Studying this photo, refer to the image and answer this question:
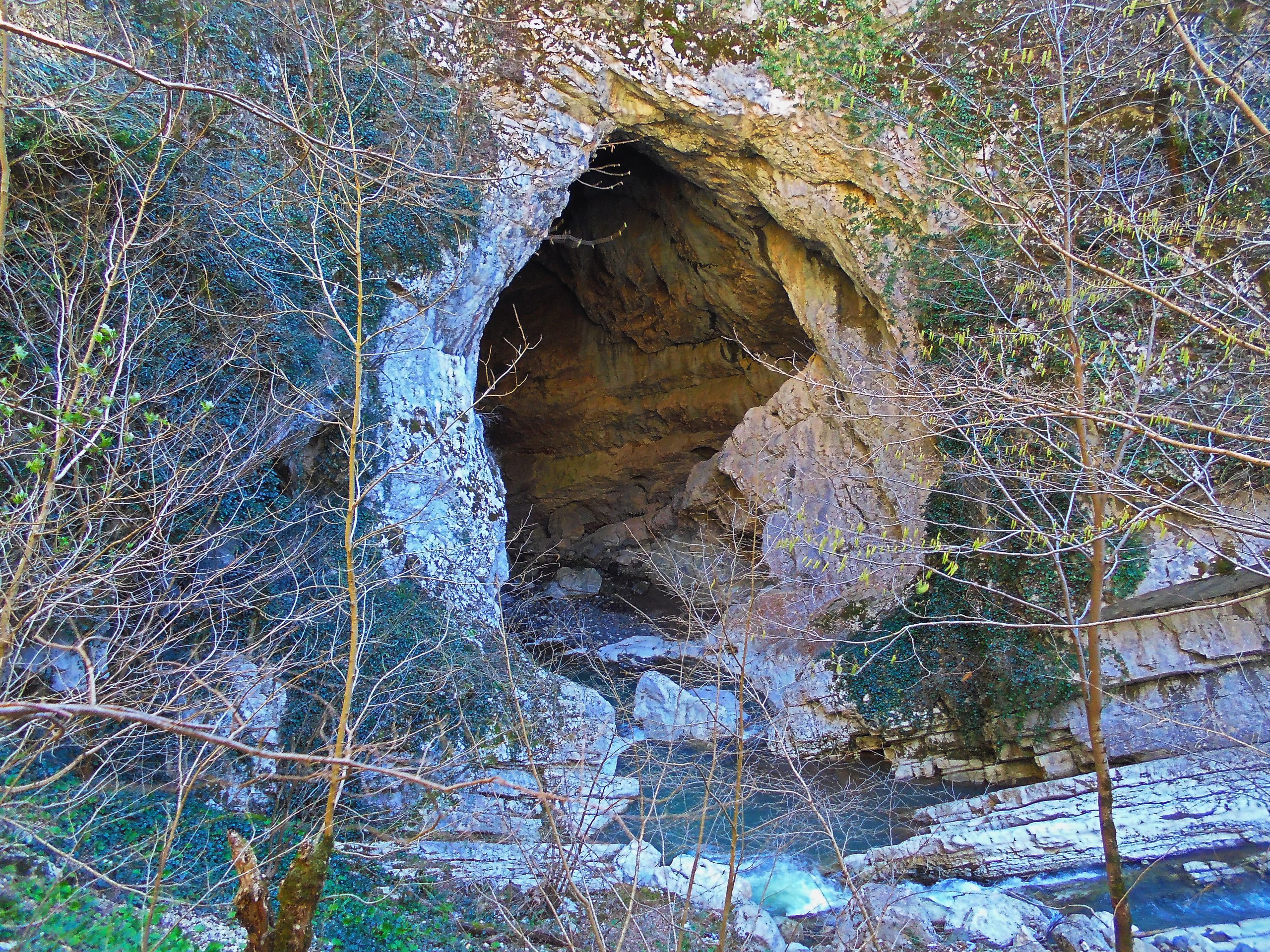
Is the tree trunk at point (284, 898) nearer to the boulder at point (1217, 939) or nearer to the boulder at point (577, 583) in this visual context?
the boulder at point (1217, 939)

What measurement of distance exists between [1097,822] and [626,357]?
1197 cm

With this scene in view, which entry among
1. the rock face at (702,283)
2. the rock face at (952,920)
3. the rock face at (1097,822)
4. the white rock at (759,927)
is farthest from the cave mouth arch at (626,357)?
the rock face at (952,920)

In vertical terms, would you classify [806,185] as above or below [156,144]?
above

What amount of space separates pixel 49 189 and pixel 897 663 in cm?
954

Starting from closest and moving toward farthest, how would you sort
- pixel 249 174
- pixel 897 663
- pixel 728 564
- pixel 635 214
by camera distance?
pixel 249 174 → pixel 897 663 → pixel 728 564 → pixel 635 214

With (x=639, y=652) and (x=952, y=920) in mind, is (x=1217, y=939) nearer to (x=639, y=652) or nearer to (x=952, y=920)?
(x=952, y=920)

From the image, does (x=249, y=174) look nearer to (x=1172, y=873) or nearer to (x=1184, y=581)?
(x=1184, y=581)

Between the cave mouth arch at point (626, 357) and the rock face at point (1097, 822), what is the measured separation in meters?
7.70

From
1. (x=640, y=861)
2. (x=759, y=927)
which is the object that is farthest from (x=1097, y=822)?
(x=640, y=861)

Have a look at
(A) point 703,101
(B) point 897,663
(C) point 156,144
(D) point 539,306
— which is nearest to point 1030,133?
(A) point 703,101

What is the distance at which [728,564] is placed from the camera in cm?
1196

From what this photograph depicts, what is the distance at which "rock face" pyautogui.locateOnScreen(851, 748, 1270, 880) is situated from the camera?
726cm

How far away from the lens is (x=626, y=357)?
16328mm

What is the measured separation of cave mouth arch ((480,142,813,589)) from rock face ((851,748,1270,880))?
7702 mm
